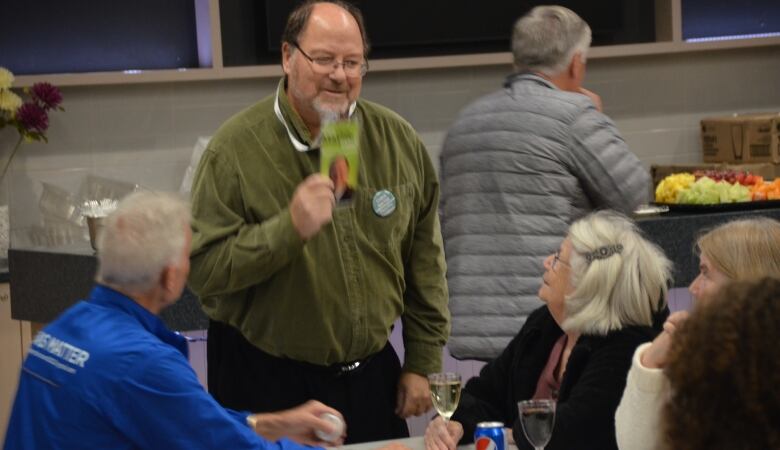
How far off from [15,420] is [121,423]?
23cm

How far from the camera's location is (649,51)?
22.9 ft

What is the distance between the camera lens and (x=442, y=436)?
2939 mm

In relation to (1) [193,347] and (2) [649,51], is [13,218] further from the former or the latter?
(2) [649,51]

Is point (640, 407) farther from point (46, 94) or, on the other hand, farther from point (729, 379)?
point (46, 94)

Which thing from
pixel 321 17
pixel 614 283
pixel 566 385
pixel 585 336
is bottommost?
pixel 566 385

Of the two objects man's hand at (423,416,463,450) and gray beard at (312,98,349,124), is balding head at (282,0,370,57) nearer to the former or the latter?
gray beard at (312,98,349,124)

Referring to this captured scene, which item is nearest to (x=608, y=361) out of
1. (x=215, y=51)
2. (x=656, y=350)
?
(x=656, y=350)

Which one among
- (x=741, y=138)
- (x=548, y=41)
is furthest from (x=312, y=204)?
(x=741, y=138)

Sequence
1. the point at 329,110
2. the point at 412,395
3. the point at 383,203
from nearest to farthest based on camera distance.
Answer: the point at 329,110
the point at 383,203
the point at 412,395

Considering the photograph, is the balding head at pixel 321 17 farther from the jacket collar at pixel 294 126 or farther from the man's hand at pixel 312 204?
the man's hand at pixel 312 204

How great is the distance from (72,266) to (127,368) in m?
2.11

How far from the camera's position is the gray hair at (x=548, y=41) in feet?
12.5

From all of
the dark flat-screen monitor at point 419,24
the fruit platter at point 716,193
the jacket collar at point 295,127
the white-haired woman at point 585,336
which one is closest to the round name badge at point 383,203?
the jacket collar at point 295,127

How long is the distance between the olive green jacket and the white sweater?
89 centimetres
